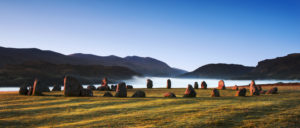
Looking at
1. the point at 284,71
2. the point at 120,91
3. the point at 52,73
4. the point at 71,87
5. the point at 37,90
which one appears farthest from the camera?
the point at 284,71

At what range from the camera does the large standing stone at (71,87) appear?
90.1 ft

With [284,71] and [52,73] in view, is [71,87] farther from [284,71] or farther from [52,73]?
→ [284,71]

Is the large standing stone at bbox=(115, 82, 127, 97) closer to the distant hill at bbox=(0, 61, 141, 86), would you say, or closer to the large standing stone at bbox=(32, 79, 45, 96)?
the large standing stone at bbox=(32, 79, 45, 96)

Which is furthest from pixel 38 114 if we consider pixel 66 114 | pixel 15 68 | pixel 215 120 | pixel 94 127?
pixel 15 68

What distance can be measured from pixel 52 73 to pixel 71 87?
4679 inches

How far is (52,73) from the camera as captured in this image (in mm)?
137250

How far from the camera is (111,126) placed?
11.9 metres

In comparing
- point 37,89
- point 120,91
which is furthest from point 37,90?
point 120,91

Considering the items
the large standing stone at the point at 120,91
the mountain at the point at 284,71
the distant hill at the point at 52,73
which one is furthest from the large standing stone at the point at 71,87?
the mountain at the point at 284,71

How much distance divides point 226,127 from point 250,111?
4.37m

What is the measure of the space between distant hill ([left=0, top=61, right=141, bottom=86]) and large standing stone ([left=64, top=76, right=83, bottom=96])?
205 feet

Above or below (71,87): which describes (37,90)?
below

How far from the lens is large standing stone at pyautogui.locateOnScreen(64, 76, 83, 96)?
2745 centimetres

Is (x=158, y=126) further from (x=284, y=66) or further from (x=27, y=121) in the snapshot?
(x=284, y=66)
